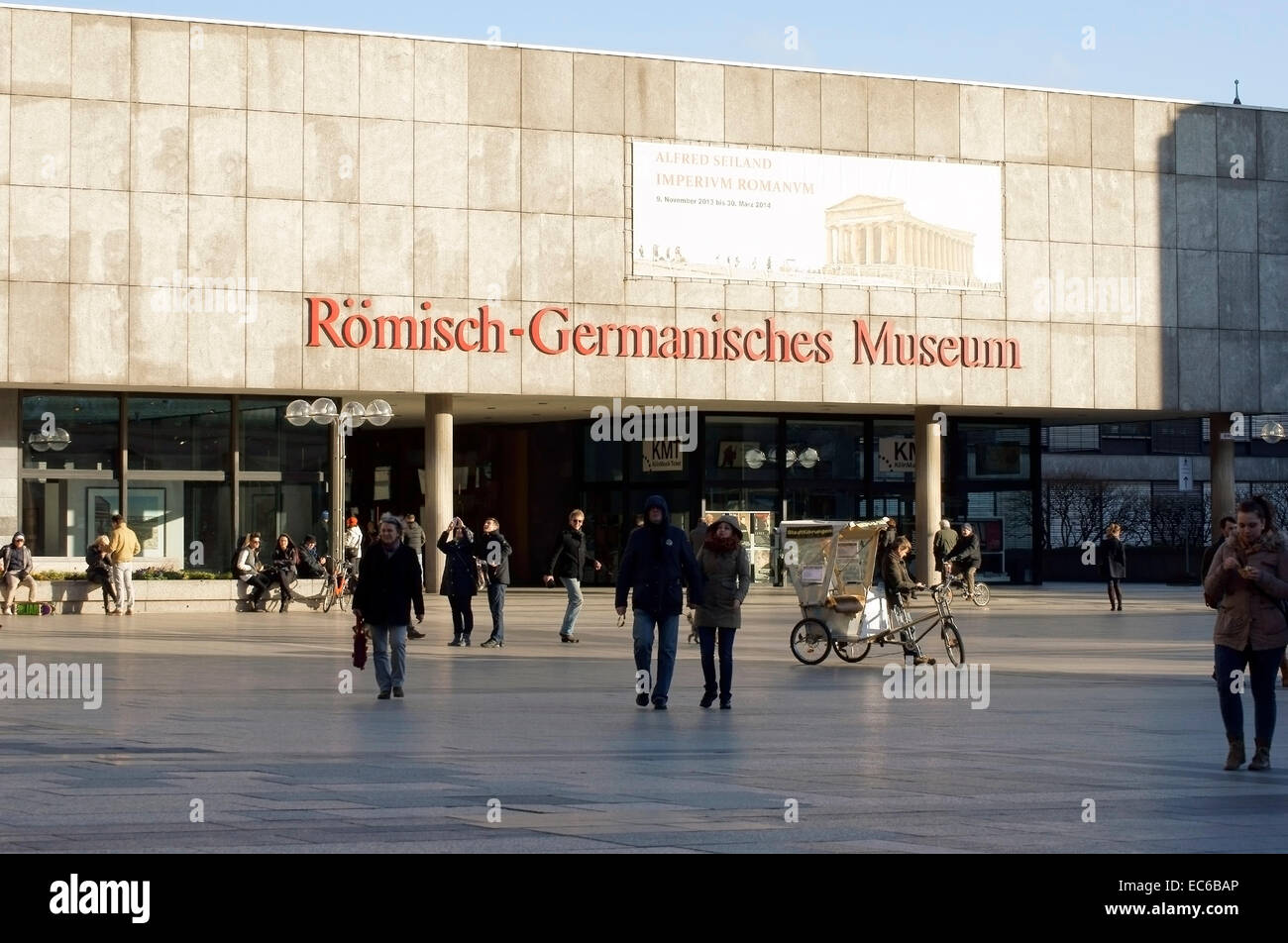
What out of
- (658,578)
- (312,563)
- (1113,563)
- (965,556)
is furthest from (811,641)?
(312,563)

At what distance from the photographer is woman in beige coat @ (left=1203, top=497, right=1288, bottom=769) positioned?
44.6ft

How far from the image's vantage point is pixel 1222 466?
54.5 metres

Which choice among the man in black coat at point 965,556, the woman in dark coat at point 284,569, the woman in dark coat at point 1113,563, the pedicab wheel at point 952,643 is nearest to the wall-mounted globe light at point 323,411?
the woman in dark coat at point 284,569

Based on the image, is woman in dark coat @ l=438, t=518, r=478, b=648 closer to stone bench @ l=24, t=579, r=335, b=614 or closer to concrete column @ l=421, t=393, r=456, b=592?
stone bench @ l=24, t=579, r=335, b=614

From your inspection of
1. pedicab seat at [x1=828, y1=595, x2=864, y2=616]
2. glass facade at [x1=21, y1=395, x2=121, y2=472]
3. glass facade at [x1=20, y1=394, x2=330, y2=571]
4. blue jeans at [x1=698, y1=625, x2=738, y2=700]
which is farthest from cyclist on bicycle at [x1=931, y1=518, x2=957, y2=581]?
blue jeans at [x1=698, y1=625, x2=738, y2=700]

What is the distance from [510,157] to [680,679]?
83.9 feet

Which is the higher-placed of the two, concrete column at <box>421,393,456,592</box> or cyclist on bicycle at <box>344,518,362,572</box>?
concrete column at <box>421,393,456,592</box>

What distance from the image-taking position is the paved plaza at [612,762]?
987cm

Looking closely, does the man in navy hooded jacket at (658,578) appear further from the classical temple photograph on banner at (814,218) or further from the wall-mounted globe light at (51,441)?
the classical temple photograph on banner at (814,218)

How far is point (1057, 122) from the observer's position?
51125mm

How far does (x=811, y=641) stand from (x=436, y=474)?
23.1m

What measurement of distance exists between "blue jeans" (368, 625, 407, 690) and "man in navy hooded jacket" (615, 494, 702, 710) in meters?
2.35
